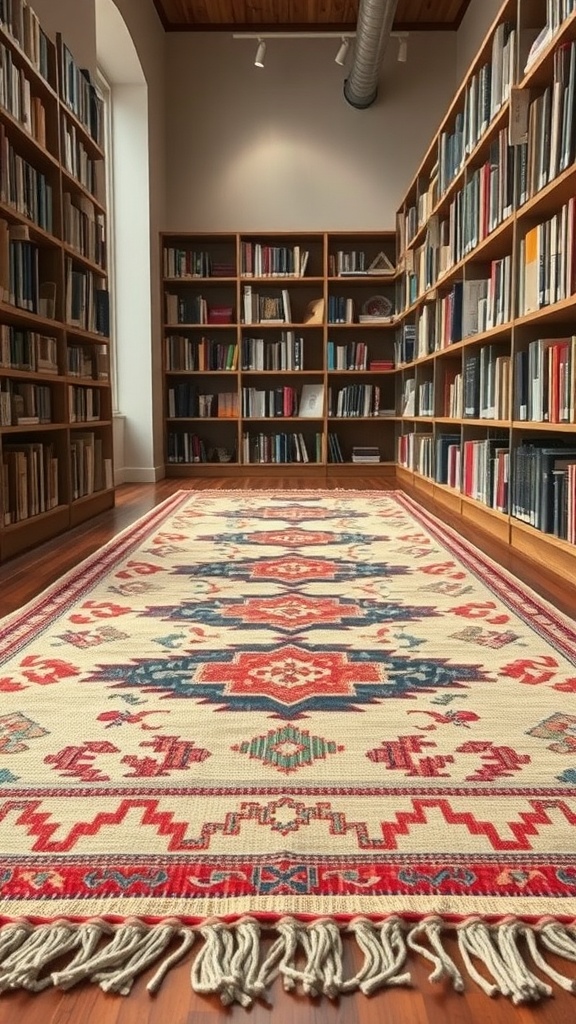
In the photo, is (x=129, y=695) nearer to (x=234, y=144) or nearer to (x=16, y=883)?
(x=16, y=883)

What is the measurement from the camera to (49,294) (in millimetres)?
3814

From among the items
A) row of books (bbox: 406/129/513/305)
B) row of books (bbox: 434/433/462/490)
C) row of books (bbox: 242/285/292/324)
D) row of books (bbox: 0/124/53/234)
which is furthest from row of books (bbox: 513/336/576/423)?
row of books (bbox: 242/285/292/324)

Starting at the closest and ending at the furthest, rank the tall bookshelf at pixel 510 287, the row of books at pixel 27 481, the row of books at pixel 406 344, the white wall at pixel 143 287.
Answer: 1. the tall bookshelf at pixel 510 287
2. the row of books at pixel 27 481
3. the row of books at pixel 406 344
4. the white wall at pixel 143 287

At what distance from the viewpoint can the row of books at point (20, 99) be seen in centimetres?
312

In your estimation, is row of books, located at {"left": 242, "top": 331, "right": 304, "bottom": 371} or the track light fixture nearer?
the track light fixture

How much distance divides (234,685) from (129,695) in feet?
0.65

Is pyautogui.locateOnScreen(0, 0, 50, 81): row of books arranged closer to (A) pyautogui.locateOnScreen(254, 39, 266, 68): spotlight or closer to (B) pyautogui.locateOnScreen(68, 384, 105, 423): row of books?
(B) pyautogui.locateOnScreen(68, 384, 105, 423): row of books

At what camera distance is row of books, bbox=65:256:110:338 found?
4.04m

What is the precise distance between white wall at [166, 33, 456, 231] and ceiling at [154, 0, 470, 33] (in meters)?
0.11

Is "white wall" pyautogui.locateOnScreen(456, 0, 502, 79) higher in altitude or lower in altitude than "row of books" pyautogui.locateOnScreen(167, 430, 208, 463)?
higher

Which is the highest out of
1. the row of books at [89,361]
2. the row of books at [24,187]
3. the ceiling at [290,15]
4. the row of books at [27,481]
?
the ceiling at [290,15]

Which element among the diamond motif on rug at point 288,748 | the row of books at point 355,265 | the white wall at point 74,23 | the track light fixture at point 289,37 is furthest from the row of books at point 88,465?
the track light fixture at point 289,37

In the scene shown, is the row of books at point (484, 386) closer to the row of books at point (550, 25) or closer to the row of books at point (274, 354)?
the row of books at point (550, 25)

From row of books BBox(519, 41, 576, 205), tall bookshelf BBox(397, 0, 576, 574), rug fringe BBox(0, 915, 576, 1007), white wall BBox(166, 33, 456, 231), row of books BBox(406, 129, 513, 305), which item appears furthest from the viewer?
white wall BBox(166, 33, 456, 231)
